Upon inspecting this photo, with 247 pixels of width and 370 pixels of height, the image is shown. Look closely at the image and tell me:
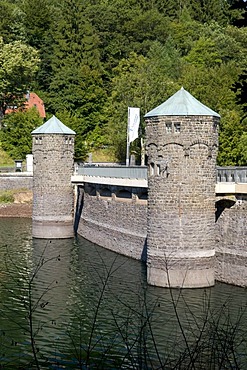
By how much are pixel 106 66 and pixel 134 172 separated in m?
39.9

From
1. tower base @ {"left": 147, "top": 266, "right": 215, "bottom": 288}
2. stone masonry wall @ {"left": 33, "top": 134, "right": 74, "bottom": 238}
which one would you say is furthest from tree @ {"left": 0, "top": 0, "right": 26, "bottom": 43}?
tower base @ {"left": 147, "top": 266, "right": 215, "bottom": 288}

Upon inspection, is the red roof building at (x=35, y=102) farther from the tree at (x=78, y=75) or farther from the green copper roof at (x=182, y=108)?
the green copper roof at (x=182, y=108)

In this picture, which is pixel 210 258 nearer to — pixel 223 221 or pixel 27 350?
pixel 223 221

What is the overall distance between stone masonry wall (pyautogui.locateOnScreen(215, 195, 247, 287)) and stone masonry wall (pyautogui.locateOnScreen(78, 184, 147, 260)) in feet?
15.9

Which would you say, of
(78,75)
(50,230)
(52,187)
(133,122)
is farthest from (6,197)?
(78,75)

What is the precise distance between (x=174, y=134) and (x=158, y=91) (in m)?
26.7

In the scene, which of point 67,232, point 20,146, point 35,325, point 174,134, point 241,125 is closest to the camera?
point 35,325

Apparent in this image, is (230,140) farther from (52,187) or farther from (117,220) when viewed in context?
(117,220)

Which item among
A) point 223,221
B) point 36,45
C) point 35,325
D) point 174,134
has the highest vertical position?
point 36,45

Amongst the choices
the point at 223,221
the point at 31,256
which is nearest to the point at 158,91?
the point at 31,256

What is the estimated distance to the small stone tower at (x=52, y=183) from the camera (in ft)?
112

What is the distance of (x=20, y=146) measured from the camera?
56469 millimetres

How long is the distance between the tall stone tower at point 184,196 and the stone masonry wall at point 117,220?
5.33 metres

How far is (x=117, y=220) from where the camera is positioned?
29.6 meters
